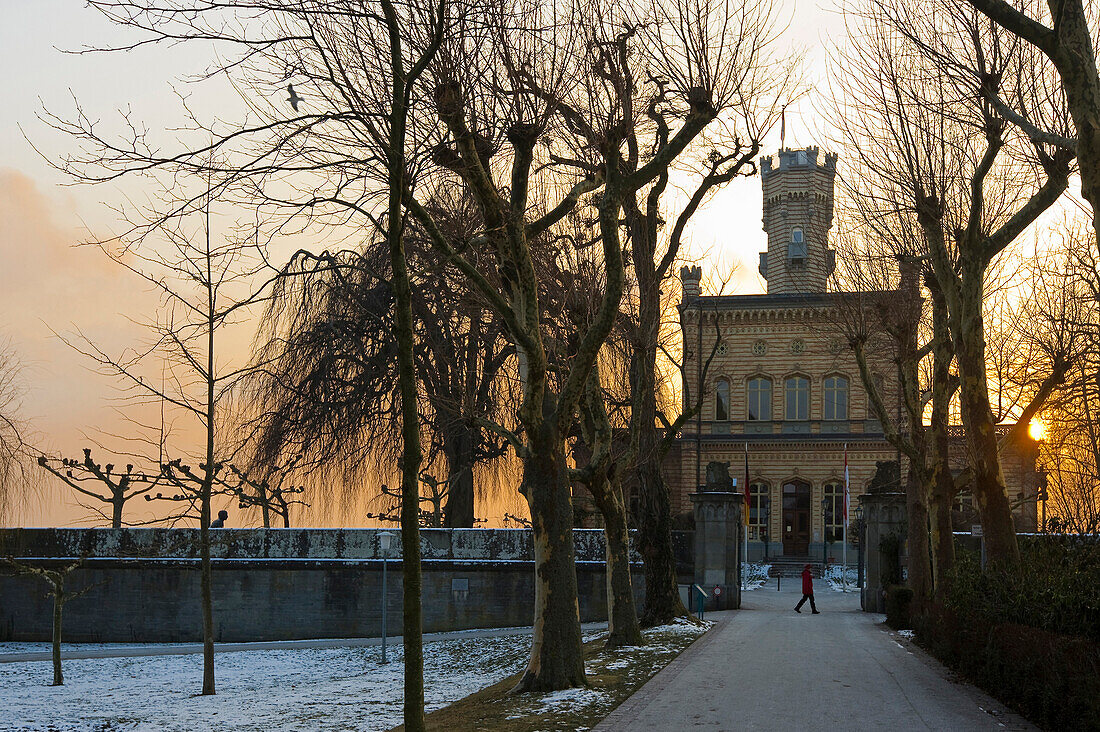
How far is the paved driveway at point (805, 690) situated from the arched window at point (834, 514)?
29.9 metres

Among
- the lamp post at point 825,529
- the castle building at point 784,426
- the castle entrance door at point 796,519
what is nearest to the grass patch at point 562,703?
the lamp post at point 825,529

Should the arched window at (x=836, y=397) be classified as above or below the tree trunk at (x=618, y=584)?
above

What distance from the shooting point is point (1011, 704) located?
42.9 ft

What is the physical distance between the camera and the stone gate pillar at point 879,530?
1182 inches

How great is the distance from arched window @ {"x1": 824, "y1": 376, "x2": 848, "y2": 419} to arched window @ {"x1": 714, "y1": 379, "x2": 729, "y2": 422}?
4.87 metres

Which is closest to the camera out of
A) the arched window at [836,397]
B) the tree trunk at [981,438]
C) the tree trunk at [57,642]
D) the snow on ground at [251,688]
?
the snow on ground at [251,688]

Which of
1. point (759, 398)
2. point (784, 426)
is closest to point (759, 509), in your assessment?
point (784, 426)

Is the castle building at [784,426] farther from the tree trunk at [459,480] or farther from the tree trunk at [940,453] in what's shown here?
the tree trunk at [940,453]

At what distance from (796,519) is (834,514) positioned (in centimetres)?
197

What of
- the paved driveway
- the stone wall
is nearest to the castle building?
the stone wall

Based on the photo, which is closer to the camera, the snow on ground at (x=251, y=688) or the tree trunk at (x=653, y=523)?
the snow on ground at (x=251, y=688)

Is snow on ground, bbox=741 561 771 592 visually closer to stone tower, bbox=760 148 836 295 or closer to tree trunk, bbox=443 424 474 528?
tree trunk, bbox=443 424 474 528

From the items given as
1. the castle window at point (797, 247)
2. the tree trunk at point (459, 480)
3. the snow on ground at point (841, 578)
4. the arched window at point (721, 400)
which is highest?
the castle window at point (797, 247)

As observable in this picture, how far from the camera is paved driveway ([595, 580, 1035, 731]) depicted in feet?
39.5
